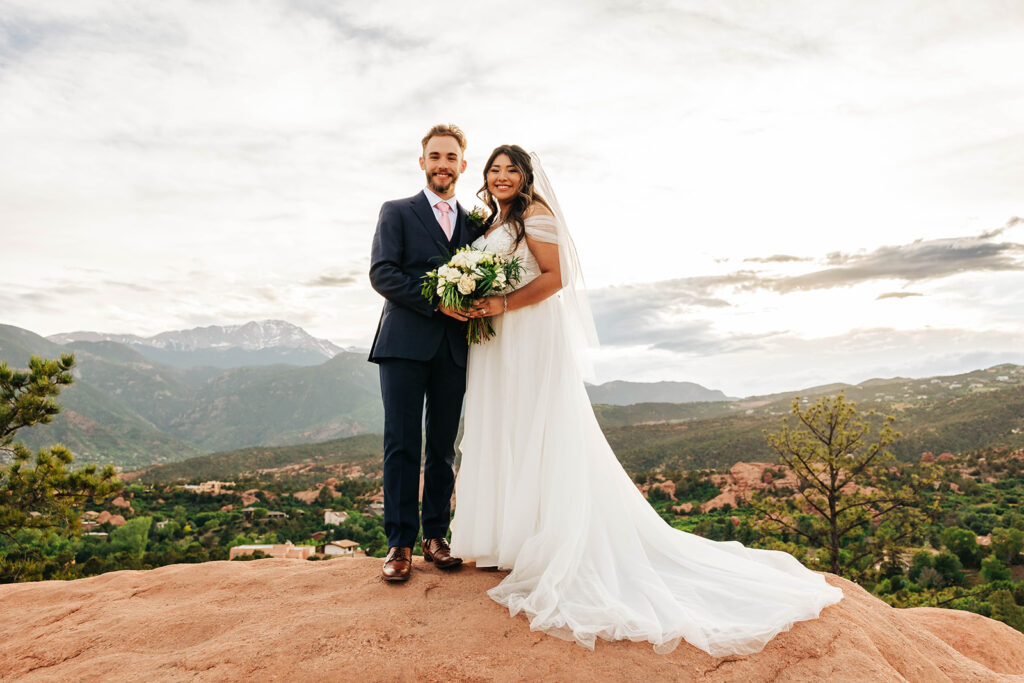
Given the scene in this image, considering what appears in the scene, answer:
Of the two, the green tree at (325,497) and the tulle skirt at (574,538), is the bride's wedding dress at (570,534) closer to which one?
the tulle skirt at (574,538)

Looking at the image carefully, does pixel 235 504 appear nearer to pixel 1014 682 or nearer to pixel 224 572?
pixel 224 572

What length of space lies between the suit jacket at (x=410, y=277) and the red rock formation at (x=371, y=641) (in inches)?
72.9

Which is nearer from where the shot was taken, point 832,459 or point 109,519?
point 832,459

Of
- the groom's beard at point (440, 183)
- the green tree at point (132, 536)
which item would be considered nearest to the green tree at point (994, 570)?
the groom's beard at point (440, 183)

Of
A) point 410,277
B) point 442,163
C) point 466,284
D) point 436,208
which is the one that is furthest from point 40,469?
point 466,284

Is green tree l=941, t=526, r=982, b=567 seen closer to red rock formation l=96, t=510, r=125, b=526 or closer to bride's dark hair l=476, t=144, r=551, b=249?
bride's dark hair l=476, t=144, r=551, b=249

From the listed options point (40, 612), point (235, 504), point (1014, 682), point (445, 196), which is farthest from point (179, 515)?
point (1014, 682)

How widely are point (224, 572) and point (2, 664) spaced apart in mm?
1574

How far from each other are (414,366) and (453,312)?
1.98 ft

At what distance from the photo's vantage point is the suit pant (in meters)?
4.53

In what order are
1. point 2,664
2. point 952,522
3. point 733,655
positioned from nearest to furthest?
point 733,655 < point 2,664 < point 952,522

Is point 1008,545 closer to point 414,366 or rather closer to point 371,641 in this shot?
point 414,366

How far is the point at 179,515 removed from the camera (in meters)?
37.1

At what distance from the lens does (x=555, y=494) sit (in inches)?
171
